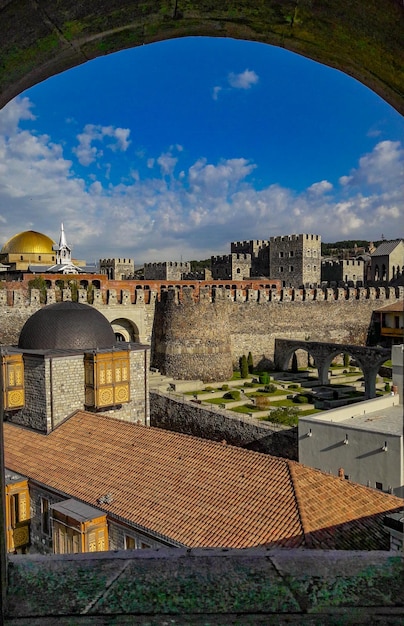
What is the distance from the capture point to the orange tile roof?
22.1 feet

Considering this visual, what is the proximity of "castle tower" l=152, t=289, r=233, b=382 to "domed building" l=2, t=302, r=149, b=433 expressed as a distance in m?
10.6

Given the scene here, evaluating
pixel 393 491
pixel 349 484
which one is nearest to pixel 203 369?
pixel 393 491

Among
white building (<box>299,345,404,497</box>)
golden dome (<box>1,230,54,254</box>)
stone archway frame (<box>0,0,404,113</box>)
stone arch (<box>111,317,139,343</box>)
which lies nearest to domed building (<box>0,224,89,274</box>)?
golden dome (<box>1,230,54,254</box>)

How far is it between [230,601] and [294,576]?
24 cm

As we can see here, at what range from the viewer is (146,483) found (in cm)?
847

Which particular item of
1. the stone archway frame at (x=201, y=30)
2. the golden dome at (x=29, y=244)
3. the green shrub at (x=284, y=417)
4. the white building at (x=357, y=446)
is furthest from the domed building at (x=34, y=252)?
the stone archway frame at (x=201, y=30)

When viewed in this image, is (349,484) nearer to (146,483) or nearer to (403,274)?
(146,483)

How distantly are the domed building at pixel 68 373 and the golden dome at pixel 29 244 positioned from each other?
29.5m

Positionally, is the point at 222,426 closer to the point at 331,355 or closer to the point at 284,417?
the point at 284,417

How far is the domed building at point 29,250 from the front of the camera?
41000mm

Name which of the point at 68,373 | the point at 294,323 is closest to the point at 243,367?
the point at 294,323

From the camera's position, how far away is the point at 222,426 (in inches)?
575

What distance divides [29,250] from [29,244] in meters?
0.55

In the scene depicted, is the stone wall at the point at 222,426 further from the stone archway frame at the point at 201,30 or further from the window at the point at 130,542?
the stone archway frame at the point at 201,30
